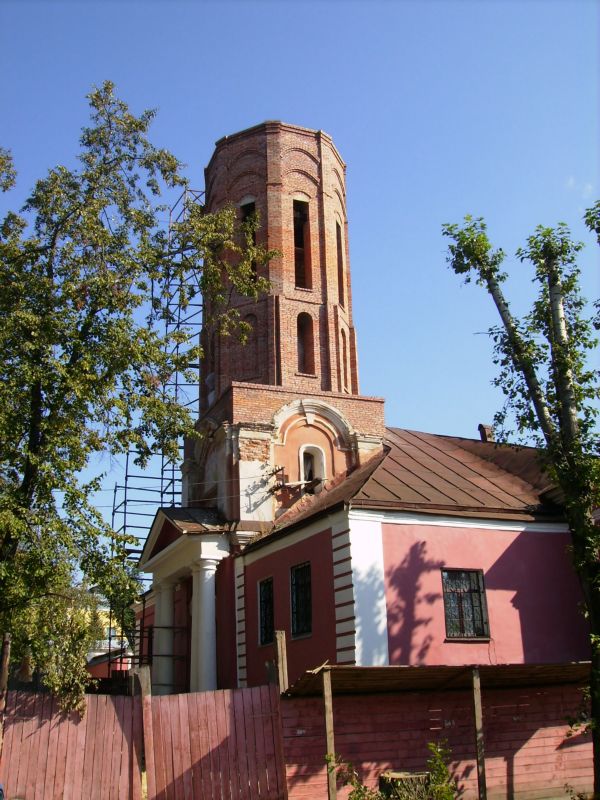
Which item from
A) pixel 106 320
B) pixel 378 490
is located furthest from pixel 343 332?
pixel 106 320

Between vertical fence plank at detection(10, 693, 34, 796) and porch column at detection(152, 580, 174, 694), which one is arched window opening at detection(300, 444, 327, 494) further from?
vertical fence plank at detection(10, 693, 34, 796)

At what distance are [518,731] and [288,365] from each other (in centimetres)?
1174

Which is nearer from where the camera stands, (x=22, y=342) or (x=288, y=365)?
(x=22, y=342)

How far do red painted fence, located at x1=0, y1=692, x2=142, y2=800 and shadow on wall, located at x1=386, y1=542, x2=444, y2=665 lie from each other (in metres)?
5.12

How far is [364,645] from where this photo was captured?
14.4 m

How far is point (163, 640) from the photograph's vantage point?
22016 millimetres

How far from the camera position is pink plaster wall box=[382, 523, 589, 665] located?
14.9 m

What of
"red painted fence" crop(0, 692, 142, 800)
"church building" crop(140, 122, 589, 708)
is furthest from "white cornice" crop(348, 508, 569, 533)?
"red painted fence" crop(0, 692, 142, 800)

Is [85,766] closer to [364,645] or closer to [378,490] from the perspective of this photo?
[364,645]

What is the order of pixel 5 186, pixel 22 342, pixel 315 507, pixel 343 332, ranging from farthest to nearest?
pixel 343 332 → pixel 315 507 → pixel 5 186 → pixel 22 342

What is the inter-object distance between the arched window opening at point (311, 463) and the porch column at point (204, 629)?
3.22 meters

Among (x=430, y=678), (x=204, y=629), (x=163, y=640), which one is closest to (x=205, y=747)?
(x=430, y=678)

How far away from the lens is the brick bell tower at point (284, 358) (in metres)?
20.5

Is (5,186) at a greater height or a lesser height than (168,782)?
greater
